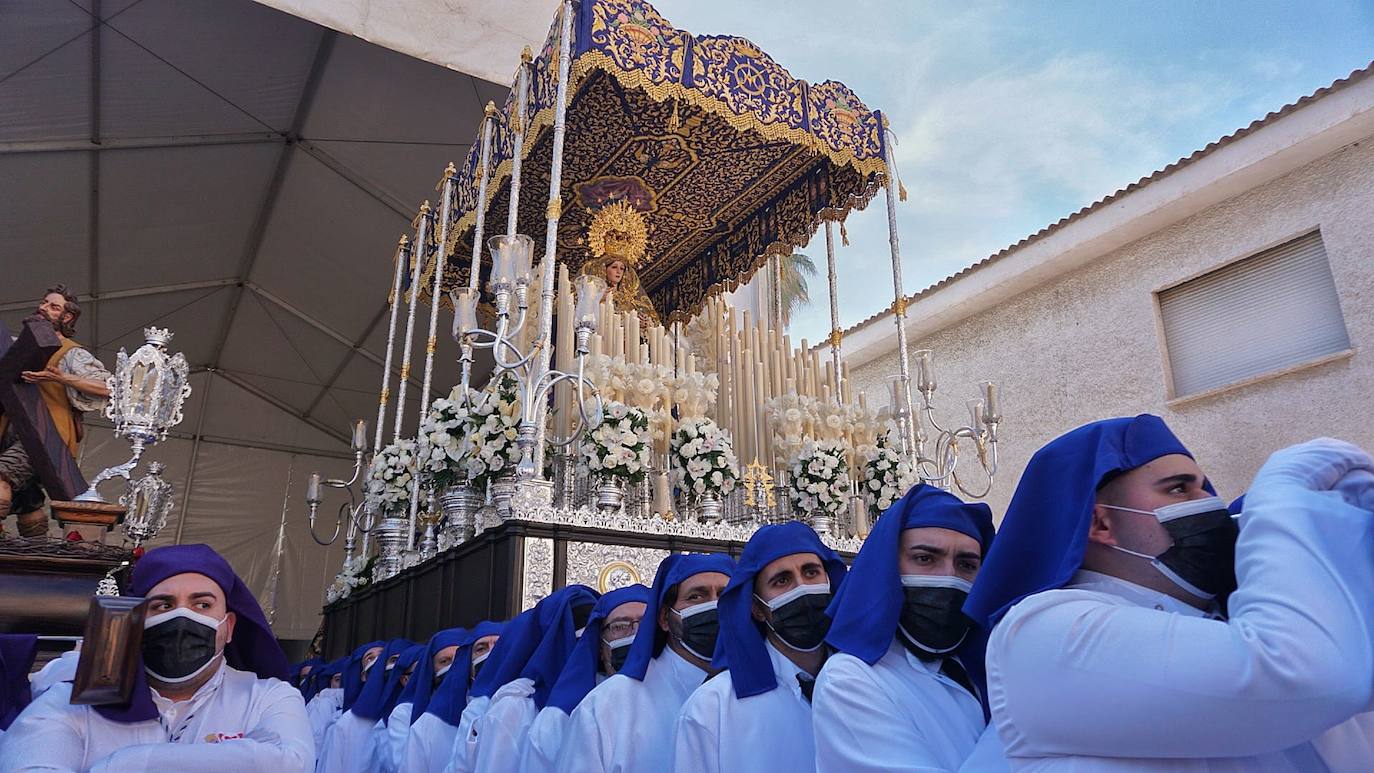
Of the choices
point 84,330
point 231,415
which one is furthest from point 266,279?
point 231,415

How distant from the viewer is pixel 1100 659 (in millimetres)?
1306

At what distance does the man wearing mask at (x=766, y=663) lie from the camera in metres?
2.31

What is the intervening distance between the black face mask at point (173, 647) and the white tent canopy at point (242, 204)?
6.59 metres

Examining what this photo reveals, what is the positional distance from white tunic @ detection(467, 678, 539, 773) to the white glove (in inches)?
101

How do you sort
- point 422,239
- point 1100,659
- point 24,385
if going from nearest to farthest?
point 1100,659 → point 24,385 → point 422,239

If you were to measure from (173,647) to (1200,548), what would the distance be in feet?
7.33

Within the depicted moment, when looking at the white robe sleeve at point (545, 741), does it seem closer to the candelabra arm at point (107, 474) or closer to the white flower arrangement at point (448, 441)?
the candelabra arm at point (107, 474)

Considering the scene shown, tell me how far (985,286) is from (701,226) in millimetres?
4535

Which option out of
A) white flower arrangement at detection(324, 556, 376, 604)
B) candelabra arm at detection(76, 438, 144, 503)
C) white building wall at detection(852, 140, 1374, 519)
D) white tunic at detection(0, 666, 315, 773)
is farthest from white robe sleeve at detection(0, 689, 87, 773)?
white building wall at detection(852, 140, 1374, 519)

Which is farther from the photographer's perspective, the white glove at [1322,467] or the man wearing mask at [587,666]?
the man wearing mask at [587,666]

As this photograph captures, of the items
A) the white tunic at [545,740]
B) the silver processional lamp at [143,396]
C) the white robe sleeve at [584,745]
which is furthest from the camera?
the silver processional lamp at [143,396]

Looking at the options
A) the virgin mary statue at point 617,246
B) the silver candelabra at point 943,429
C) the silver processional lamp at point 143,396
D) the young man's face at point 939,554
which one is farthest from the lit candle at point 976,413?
the silver processional lamp at point 143,396

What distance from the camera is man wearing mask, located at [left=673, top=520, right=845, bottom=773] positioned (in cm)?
231

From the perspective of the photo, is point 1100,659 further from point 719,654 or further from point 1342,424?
point 1342,424
